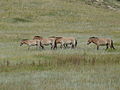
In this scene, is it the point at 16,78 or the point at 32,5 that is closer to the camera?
the point at 16,78

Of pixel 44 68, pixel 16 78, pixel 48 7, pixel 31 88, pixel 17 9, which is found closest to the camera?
pixel 31 88

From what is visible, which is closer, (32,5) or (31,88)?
(31,88)

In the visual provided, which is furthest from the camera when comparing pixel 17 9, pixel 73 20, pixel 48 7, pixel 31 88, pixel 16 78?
pixel 48 7

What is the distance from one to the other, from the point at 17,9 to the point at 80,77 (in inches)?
2619

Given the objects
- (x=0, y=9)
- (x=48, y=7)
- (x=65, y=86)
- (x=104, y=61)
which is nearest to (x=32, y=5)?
(x=48, y=7)

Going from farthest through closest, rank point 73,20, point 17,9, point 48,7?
point 48,7, point 17,9, point 73,20

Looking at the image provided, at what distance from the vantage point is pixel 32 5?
8794 cm

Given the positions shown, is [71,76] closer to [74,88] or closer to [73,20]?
[74,88]

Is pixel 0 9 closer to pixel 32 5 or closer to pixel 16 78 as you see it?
pixel 32 5

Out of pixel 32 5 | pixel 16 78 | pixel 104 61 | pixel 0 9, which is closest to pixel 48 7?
pixel 32 5

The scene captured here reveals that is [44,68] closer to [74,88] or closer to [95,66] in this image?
[95,66]

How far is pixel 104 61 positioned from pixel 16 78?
7.11 m

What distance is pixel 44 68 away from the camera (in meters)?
18.9

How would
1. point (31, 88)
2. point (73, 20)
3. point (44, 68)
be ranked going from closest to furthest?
1. point (31, 88)
2. point (44, 68)
3. point (73, 20)
